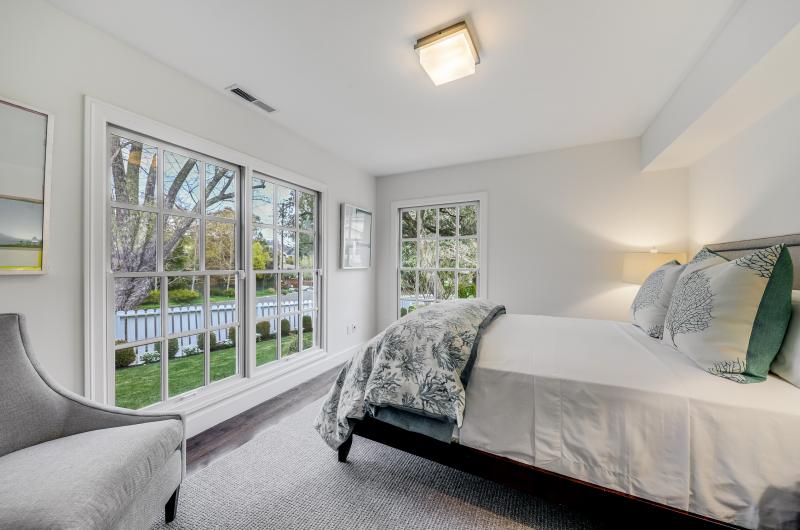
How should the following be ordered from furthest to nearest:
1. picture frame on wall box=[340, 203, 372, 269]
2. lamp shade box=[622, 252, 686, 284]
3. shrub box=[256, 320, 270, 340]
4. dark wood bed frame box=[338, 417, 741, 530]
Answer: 1. picture frame on wall box=[340, 203, 372, 269]
2. shrub box=[256, 320, 270, 340]
3. lamp shade box=[622, 252, 686, 284]
4. dark wood bed frame box=[338, 417, 741, 530]

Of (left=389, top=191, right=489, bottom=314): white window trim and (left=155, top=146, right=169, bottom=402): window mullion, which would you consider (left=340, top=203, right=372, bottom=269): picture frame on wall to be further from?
(left=155, top=146, right=169, bottom=402): window mullion

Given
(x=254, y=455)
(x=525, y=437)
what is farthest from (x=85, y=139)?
(x=525, y=437)

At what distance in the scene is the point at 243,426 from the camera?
2186mm

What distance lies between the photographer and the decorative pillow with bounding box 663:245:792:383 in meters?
1.16

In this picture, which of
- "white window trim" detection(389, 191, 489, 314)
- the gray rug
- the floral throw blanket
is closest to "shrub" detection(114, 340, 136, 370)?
the gray rug

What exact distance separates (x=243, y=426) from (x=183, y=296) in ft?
3.44

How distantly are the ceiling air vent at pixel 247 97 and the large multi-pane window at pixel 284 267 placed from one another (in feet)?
1.78

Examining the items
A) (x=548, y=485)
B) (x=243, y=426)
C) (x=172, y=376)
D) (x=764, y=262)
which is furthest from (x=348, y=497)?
(x=764, y=262)

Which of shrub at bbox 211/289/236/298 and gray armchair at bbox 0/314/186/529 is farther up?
shrub at bbox 211/289/236/298

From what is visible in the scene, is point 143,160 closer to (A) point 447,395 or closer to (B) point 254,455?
(B) point 254,455

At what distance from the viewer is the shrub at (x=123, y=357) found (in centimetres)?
179

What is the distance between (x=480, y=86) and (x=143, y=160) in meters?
2.32

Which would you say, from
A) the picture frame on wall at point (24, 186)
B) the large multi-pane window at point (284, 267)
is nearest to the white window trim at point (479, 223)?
the large multi-pane window at point (284, 267)

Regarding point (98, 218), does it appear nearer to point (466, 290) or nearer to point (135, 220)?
point (135, 220)
